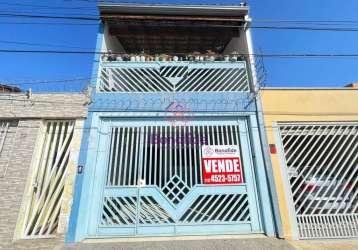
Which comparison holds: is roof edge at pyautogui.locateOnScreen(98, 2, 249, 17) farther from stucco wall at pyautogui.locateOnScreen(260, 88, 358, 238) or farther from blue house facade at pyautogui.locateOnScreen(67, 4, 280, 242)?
stucco wall at pyautogui.locateOnScreen(260, 88, 358, 238)

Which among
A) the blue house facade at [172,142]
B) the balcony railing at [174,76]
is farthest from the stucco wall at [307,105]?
the balcony railing at [174,76]

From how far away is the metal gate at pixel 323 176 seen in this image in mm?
5227

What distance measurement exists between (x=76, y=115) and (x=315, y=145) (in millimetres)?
6639

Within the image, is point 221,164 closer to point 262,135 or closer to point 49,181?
point 262,135

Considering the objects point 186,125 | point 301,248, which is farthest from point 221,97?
point 301,248

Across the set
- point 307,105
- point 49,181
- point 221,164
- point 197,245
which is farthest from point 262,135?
point 49,181

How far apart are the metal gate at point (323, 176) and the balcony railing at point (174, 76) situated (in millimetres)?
2086

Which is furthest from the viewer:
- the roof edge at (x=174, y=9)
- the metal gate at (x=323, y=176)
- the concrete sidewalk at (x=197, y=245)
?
the roof edge at (x=174, y=9)

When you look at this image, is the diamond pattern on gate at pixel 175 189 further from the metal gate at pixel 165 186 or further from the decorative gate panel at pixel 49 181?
the decorative gate panel at pixel 49 181

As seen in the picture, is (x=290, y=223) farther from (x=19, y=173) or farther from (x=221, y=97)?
(x=19, y=173)

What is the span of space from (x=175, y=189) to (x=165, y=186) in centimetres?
27

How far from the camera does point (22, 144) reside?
5.47 meters

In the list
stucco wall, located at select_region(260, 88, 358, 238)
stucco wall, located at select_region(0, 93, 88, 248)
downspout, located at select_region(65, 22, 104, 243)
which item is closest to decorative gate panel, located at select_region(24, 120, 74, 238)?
stucco wall, located at select_region(0, 93, 88, 248)

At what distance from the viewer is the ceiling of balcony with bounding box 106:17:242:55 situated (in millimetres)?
7016
